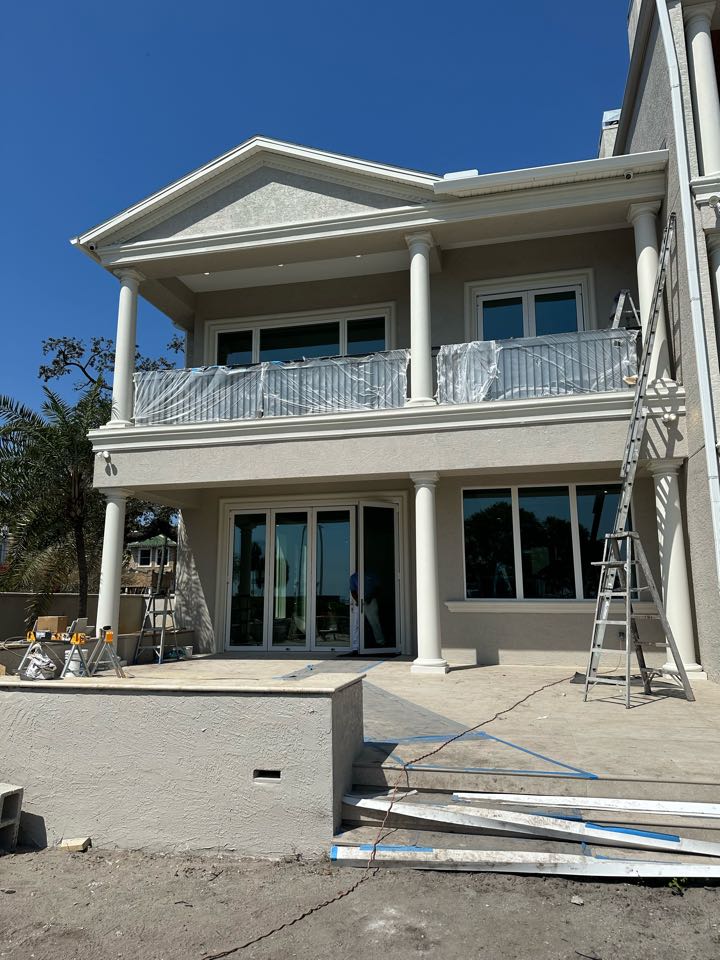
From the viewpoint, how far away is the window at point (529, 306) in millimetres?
10781

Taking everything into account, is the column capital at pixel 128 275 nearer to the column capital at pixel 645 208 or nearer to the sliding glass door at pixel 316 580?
the sliding glass door at pixel 316 580

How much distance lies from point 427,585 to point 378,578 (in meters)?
2.29

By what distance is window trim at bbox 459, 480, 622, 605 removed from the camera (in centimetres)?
988

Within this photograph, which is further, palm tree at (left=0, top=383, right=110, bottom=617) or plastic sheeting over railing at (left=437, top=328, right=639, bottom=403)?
palm tree at (left=0, top=383, right=110, bottom=617)

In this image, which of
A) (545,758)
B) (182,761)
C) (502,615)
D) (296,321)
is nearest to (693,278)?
(502,615)

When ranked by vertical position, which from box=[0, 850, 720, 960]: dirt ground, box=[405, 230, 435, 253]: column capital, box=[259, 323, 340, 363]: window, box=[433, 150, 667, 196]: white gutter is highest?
box=[433, 150, 667, 196]: white gutter

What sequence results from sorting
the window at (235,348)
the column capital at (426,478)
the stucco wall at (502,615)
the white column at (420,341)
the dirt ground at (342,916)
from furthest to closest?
the window at (235,348), the stucco wall at (502,615), the white column at (420,341), the column capital at (426,478), the dirt ground at (342,916)

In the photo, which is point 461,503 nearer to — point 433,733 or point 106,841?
point 433,733

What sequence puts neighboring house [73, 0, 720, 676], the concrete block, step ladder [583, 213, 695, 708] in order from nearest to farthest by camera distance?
the concrete block
step ladder [583, 213, 695, 708]
neighboring house [73, 0, 720, 676]

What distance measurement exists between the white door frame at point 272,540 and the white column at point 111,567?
199cm

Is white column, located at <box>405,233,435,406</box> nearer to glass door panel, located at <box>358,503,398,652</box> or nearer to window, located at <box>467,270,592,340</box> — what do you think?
window, located at <box>467,270,592,340</box>

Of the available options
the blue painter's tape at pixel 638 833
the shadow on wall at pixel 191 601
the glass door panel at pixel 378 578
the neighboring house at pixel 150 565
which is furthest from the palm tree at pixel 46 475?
the blue painter's tape at pixel 638 833

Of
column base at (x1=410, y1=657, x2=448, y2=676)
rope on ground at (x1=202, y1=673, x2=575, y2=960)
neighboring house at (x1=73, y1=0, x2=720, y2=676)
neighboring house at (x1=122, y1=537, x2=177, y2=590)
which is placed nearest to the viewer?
rope on ground at (x1=202, y1=673, x2=575, y2=960)

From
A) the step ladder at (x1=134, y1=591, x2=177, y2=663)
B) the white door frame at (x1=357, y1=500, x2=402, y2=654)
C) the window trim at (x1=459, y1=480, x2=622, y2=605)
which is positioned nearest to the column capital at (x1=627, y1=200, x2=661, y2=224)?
the window trim at (x1=459, y1=480, x2=622, y2=605)
